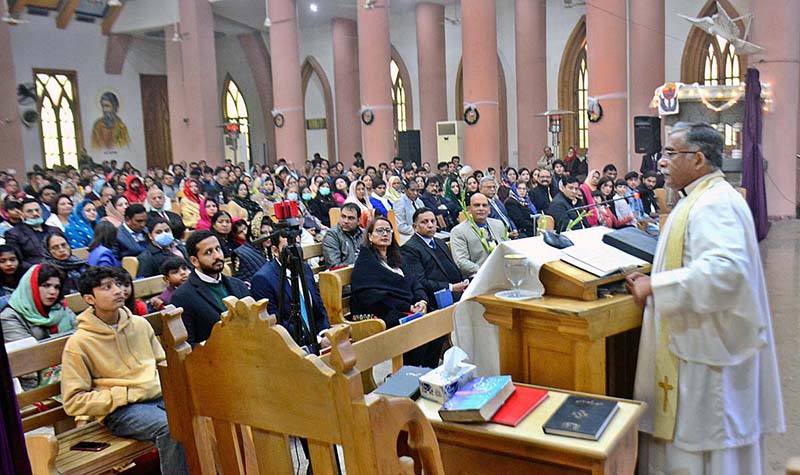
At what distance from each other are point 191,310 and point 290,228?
29.1 inches

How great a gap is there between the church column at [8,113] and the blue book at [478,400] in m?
14.7

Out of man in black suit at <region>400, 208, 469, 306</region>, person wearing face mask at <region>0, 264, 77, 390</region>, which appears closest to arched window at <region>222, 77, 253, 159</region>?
man in black suit at <region>400, 208, 469, 306</region>

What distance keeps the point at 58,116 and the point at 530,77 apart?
40.4 ft

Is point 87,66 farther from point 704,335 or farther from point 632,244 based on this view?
point 704,335

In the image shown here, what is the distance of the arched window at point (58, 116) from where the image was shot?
60.2 feet

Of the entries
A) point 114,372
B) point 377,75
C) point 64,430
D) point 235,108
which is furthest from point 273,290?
point 235,108

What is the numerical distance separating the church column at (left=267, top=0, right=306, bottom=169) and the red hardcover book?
14099mm

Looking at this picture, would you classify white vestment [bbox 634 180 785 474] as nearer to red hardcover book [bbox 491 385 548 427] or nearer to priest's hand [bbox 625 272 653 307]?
priest's hand [bbox 625 272 653 307]

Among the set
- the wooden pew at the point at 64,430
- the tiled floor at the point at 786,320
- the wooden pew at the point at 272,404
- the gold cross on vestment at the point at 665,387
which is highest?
the wooden pew at the point at 272,404

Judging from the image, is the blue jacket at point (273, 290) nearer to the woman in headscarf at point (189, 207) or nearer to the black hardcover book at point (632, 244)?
the black hardcover book at point (632, 244)

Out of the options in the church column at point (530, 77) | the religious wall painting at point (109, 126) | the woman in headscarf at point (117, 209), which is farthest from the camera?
the religious wall painting at point (109, 126)

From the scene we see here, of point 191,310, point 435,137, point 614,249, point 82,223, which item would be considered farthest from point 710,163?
point 435,137

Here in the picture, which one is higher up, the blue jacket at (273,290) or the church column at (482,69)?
the church column at (482,69)

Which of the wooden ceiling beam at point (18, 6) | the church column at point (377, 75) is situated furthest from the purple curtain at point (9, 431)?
the wooden ceiling beam at point (18, 6)
